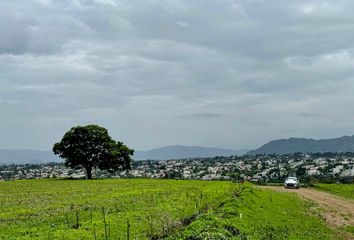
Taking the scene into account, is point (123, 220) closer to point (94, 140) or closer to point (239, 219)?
point (239, 219)

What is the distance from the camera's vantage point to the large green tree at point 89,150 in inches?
3265

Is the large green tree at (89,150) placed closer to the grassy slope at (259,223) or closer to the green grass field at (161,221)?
the green grass field at (161,221)

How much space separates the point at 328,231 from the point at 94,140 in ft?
204

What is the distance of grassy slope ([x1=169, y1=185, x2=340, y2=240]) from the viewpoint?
19969 mm

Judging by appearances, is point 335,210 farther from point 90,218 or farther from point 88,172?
point 88,172

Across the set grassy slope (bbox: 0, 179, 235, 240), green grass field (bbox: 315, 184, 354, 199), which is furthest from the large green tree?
grassy slope (bbox: 0, 179, 235, 240)

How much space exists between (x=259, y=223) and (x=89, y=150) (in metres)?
60.0

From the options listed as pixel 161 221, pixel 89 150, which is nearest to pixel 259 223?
pixel 161 221

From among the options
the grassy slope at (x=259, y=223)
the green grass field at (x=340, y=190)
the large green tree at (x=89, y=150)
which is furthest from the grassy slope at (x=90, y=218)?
the large green tree at (x=89, y=150)

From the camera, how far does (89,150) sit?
83.4 m

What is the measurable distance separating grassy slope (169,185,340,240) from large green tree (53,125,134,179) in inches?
→ 1916

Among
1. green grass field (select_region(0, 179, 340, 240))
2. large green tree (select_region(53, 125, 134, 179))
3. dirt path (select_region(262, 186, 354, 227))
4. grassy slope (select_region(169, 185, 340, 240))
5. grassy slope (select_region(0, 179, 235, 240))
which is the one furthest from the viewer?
large green tree (select_region(53, 125, 134, 179))

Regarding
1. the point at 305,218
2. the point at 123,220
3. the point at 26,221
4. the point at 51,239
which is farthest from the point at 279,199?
the point at 51,239

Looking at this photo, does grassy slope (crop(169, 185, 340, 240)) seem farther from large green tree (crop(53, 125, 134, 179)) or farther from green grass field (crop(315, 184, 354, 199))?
large green tree (crop(53, 125, 134, 179))
